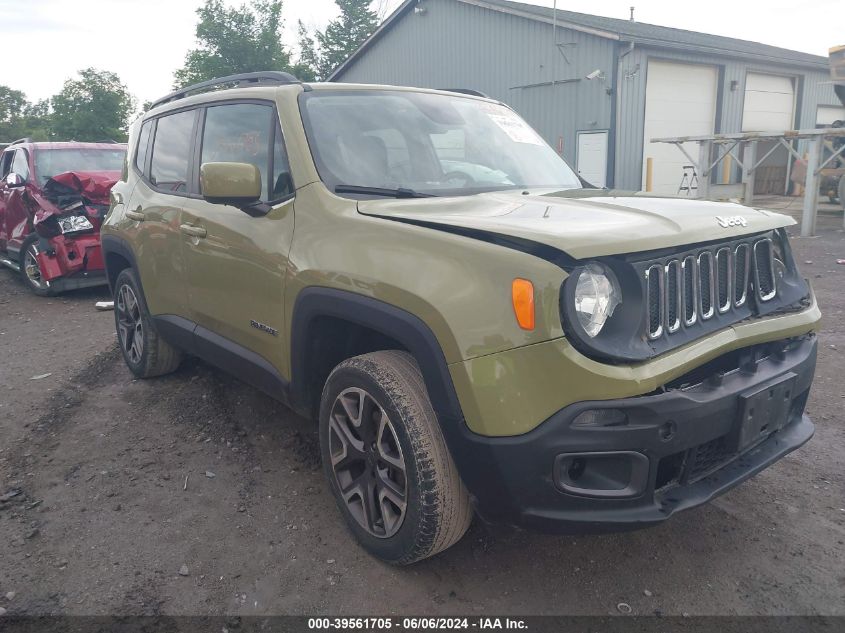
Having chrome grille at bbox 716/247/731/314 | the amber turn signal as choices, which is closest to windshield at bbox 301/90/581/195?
the amber turn signal

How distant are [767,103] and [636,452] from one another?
22922 millimetres

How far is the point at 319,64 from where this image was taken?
45.9 metres

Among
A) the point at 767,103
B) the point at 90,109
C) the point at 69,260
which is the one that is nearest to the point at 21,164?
the point at 69,260

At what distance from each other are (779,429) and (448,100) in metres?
2.31

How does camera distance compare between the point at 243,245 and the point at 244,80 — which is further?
the point at 244,80

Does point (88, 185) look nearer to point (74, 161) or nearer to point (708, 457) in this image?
point (74, 161)

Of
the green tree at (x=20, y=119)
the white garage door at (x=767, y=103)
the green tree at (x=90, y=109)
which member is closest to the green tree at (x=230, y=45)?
the green tree at (x=90, y=109)

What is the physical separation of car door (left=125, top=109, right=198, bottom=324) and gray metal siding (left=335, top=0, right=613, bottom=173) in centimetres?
1380

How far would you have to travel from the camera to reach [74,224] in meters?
7.79

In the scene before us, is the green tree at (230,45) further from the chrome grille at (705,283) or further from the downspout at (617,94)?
the chrome grille at (705,283)

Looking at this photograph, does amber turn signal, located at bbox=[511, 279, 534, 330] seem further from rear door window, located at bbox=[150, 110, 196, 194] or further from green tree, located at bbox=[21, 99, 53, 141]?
green tree, located at bbox=[21, 99, 53, 141]

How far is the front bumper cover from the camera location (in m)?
2.04

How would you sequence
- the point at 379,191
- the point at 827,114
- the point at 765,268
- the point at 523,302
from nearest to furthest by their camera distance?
the point at 523,302 → the point at 765,268 → the point at 379,191 → the point at 827,114

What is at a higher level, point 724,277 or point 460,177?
point 460,177
